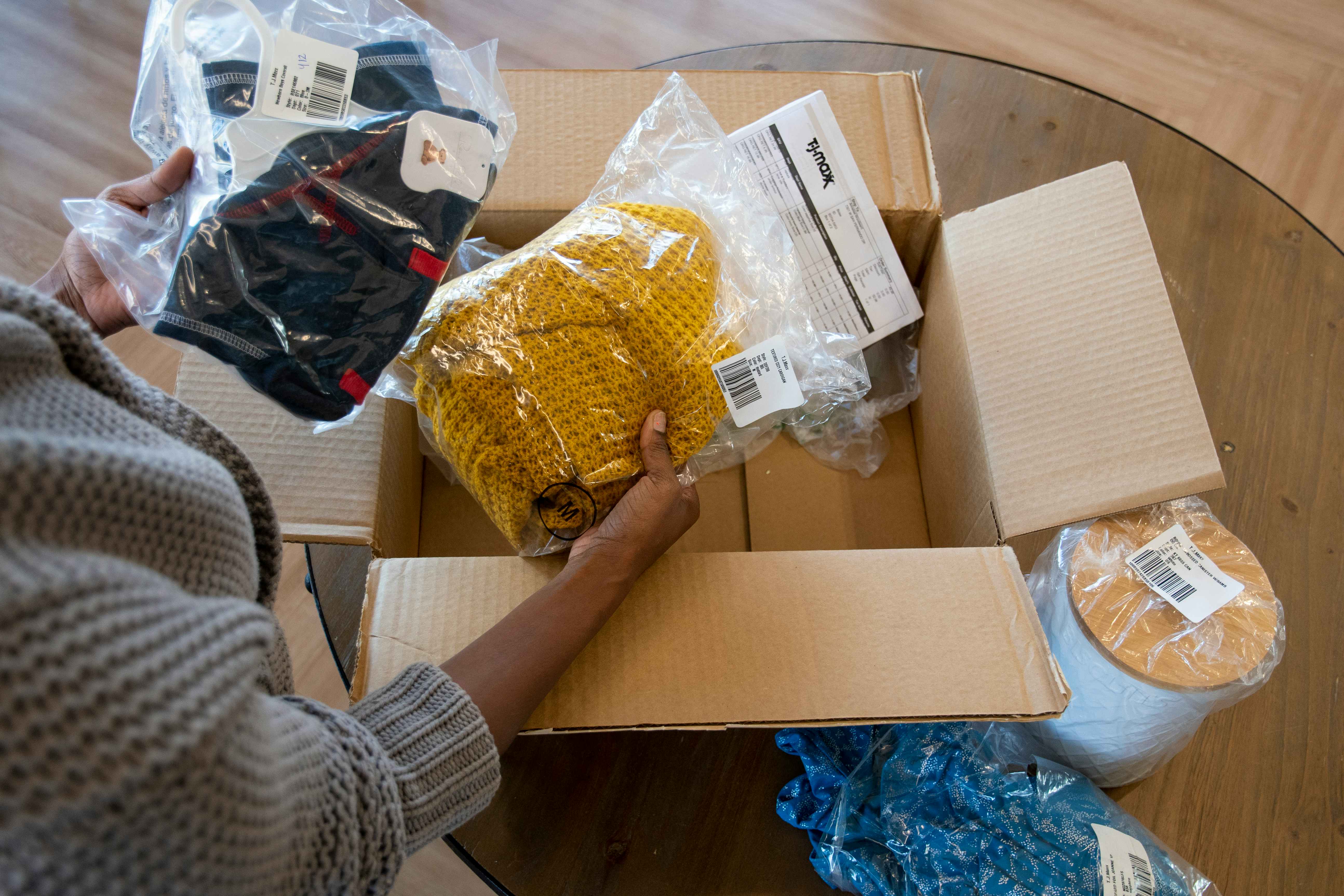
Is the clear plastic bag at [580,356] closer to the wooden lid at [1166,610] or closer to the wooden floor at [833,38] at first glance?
the wooden lid at [1166,610]

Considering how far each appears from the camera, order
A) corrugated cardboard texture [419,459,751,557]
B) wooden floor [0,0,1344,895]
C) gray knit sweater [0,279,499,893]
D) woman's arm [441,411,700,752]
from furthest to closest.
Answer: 1. wooden floor [0,0,1344,895]
2. corrugated cardboard texture [419,459,751,557]
3. woman's arm [441,411,700,752]
4. gray knit sweater [0,279,499,893]

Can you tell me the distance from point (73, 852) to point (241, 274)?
0.42 metres

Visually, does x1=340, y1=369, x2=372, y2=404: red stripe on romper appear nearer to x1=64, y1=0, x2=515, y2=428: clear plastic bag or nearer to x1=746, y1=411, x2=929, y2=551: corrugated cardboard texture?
x1=64, y1=0, x2=515, y2=428: clear plastic bag

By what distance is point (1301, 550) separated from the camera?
35.7 inches

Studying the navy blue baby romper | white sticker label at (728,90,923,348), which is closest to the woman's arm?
the navy blue baby romper

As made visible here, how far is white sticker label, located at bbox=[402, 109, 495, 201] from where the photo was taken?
0.62 meters

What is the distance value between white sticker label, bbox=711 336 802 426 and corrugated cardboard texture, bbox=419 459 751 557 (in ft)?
0.75

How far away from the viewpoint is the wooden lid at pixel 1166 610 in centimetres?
70

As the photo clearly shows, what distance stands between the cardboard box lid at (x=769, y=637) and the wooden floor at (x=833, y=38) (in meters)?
1.02

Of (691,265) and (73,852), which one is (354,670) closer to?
(73,852)

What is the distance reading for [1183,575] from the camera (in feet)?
2.37

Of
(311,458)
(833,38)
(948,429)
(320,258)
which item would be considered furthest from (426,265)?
(833,38)

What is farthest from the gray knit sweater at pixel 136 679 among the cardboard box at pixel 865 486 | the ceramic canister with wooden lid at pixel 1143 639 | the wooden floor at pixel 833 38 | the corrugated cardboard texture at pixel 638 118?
the wooden floor at pixel 833 38

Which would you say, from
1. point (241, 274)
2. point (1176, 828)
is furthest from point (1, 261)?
point (1176, 828)
